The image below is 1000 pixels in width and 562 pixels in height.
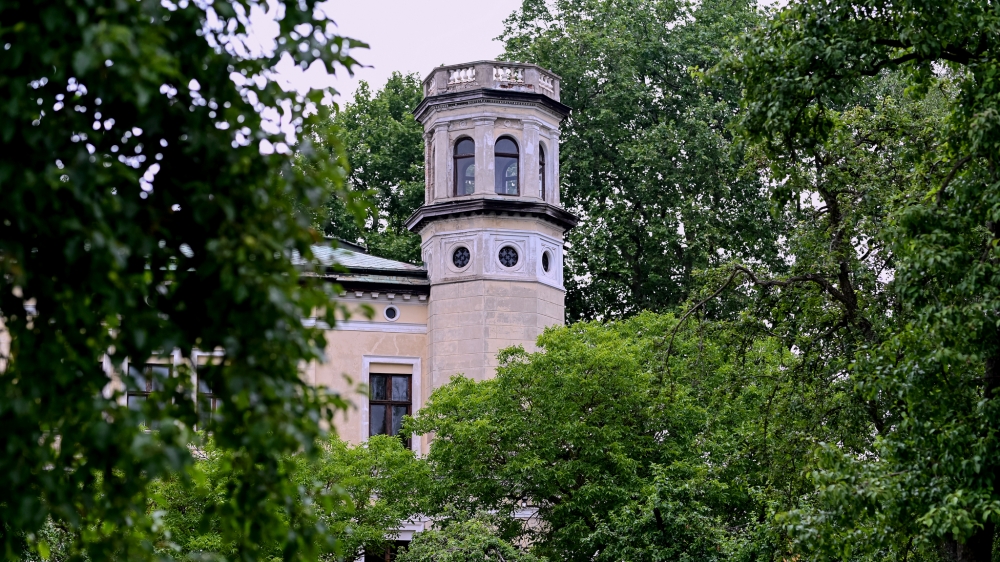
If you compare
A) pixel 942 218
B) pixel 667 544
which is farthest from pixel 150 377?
pixel 667 544

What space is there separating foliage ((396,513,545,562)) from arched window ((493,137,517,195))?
1111cm

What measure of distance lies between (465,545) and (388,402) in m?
11.6

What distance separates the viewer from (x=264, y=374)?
5.46 m

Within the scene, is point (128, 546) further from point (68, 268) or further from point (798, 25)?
point (798, 25)

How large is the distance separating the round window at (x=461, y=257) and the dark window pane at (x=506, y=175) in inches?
66.4

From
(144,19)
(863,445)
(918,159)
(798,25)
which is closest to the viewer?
(144,19)

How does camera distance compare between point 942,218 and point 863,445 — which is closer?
point 942,218

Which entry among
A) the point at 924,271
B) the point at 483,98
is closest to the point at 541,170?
the point at 483,98

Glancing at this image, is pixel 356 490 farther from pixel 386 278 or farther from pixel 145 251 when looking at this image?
pixel 145 251

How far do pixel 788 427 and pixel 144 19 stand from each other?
12757 millimetres

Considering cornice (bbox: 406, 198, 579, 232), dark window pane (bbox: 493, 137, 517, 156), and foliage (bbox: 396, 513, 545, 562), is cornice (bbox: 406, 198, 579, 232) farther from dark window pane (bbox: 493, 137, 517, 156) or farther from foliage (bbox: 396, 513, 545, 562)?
foliage (bbox: 396, 513, 545, 562)

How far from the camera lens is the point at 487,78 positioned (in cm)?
3331

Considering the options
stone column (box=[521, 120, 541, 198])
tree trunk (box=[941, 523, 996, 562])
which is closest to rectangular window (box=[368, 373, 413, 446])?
stone column (box=[521, 120, 541, 198])

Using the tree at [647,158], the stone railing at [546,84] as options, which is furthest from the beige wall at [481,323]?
the tree at [647,158]
